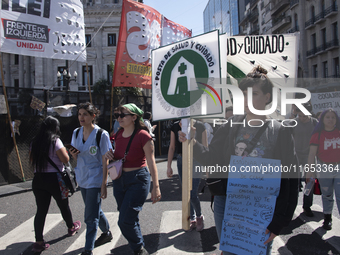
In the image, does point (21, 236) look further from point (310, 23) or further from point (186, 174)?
point (310, 23)

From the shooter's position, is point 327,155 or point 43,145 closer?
point 43,145

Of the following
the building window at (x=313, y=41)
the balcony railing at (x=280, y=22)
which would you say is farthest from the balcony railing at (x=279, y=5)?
the building window at (x=313, y=41)

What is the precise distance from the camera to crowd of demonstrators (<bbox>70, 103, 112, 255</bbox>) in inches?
131

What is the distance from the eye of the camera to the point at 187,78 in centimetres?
308

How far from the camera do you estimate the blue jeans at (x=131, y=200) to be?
3.06 metres

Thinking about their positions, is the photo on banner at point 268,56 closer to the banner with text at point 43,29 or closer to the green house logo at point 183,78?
the green house logo at point 183,78

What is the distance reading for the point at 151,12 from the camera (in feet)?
28.7

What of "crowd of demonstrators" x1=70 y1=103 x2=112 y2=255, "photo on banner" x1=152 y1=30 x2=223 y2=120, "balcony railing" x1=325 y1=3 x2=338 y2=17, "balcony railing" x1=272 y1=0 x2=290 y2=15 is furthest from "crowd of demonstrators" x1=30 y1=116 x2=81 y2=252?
"balcony railing" x1=272 y1=0 x2=290 y2=15

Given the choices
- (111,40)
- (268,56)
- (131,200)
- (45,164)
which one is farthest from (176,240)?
(111,40)

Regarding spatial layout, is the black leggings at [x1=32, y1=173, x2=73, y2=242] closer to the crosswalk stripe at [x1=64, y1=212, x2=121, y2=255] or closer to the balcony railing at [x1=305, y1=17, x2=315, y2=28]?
the crosswalk stripe at [x1=64, y1=212, x2=121, y2=255]

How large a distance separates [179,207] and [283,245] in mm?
2132

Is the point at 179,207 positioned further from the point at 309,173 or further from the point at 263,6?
the point at 263,6

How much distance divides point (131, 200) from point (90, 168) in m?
0.74

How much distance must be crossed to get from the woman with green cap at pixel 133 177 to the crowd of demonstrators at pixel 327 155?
8.23ft
